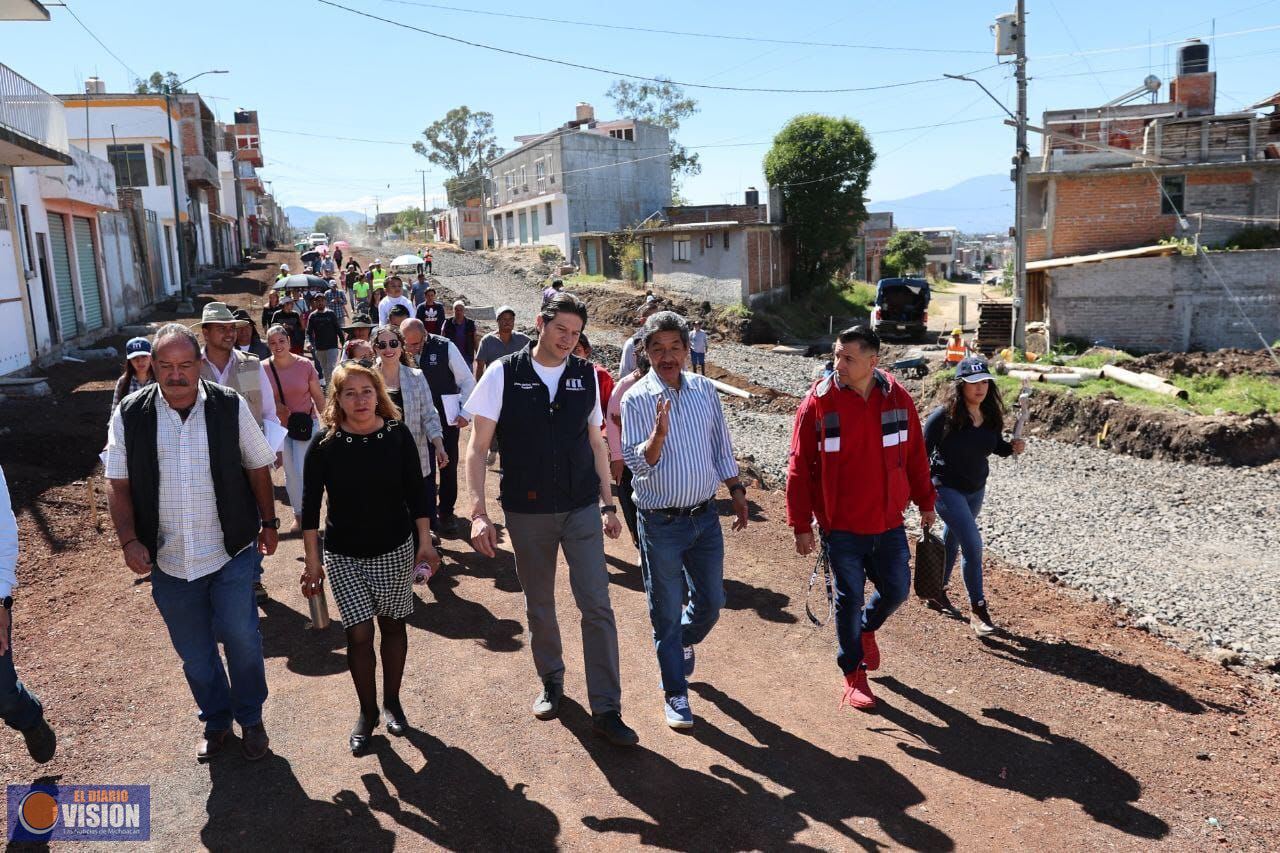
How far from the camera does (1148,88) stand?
111ft

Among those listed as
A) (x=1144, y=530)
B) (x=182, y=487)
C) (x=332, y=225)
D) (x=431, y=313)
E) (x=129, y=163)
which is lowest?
(x=1144, y=530)

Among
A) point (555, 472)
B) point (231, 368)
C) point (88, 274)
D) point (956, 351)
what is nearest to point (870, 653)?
point (555, 472)

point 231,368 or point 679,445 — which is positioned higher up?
point 231,368

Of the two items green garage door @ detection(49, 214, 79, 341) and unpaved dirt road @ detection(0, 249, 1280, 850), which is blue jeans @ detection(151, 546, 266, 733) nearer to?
unpaved dirt road @ detection(0, 249, 1280, 850)

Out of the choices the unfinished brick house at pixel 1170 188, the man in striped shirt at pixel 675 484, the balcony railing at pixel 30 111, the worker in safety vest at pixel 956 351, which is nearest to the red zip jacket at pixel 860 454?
the man in striped shirt at pixel 675 484

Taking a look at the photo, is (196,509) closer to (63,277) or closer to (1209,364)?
(63,277)

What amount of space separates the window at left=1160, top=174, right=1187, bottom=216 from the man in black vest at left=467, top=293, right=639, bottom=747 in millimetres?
28213

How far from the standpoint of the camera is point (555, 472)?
14.2 feet

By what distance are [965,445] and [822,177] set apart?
3654 centimetres

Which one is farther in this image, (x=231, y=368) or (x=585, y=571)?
(x=231, y=368)

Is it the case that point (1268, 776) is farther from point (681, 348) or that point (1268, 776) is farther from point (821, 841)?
point (681, 348)

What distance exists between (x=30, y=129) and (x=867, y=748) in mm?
17822

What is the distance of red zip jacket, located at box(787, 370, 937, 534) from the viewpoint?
15.0 ft

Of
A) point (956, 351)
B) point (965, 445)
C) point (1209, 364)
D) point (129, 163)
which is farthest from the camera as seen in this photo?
point (129, 163)
